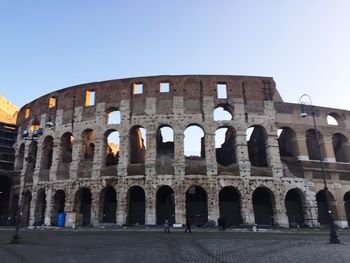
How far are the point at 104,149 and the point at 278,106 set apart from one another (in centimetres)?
1597

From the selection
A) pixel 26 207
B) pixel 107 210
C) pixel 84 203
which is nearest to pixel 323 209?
pixel 107 210

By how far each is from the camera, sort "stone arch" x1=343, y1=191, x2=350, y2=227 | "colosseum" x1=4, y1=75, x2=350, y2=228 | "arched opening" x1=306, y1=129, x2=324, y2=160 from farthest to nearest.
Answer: "arched opening" x1=306, y1=129, x2=324, y2=160 → "stone arch" x1=343, y1=191, x2=350, y2=227 → "colosseum" x1=4, y1=75, x2=350, y2=228

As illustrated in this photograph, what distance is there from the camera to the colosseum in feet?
73.6

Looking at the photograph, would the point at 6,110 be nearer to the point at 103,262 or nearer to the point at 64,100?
the point at 64,100

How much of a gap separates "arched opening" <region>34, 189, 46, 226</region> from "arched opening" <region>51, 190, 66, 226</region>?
1.95 meters

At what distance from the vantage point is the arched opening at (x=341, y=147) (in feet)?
86.4

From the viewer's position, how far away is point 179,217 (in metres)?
21.4

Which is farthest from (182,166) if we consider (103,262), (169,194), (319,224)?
(103,262)

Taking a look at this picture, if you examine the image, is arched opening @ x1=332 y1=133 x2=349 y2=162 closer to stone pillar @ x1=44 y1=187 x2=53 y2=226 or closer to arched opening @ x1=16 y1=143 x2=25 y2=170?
stone pillar @ x1=44 y1=187 x2=53 y2=226

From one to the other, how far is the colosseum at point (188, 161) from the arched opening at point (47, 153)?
99mm

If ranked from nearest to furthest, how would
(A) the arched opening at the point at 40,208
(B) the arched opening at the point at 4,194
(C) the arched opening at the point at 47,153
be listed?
(A) the arched opening at the point at 40,208
(C) the arched opening at the point at 47,153
(B) the arched opening at the point at 4,194

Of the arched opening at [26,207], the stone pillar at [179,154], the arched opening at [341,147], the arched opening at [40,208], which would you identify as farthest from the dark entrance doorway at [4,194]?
the arched opening at [341,147]

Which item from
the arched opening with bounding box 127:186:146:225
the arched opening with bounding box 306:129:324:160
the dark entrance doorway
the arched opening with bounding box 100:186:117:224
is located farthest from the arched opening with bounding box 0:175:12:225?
the arched opening with bounding box 306:129:324:160

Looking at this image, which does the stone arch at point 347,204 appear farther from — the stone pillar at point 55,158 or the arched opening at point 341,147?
the stone pillar at point 55,158
